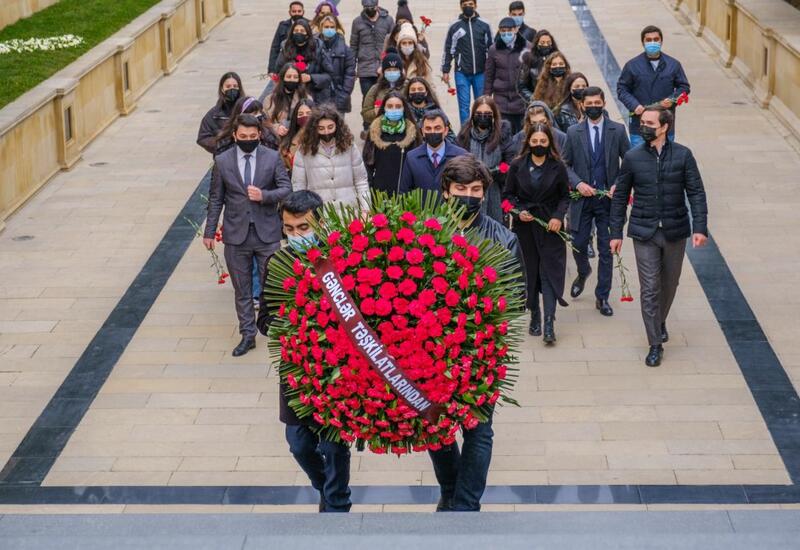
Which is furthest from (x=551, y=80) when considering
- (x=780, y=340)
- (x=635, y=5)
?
(x=635, y=5)

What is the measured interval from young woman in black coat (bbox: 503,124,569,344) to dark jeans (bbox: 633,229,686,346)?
72 centimetres

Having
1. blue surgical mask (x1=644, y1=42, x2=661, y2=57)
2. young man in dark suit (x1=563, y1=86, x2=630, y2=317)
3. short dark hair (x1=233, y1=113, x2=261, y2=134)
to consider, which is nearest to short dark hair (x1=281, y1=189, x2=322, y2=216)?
short dark hair (x1=233, y1=113, x2=261, y2=134)

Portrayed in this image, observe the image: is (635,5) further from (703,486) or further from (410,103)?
(703,486)

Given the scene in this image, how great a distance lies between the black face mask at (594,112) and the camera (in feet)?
38.9

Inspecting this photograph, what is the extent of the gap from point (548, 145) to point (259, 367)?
8.79ft

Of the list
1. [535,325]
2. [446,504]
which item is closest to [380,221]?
[446,504]

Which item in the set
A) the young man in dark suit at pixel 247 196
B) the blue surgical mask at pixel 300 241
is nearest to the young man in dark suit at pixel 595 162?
the young man in dark suit at pixel 247 196

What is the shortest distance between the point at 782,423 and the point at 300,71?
6.19 metres

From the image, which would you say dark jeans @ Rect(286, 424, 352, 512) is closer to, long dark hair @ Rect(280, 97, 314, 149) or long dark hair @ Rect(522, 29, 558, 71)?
long dark hair @ Rect(280, 97, 314, 149)

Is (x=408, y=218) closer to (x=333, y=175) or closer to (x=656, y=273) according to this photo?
(x=656, y=273)

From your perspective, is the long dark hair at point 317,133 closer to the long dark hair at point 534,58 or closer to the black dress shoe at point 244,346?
the black dress shoe at point 244,346

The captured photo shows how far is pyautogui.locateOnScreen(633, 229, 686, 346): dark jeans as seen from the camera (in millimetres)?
10828

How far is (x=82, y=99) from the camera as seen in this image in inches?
722

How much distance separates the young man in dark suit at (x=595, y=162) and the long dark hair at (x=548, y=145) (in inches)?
28.8
